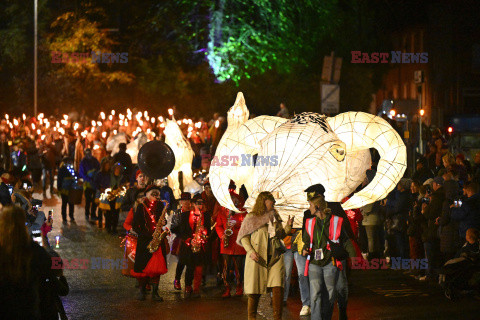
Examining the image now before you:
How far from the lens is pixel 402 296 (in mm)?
14719

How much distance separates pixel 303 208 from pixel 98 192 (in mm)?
9803

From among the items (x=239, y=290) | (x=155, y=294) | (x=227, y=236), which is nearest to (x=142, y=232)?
(x=155, y=294)

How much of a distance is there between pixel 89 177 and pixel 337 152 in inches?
415

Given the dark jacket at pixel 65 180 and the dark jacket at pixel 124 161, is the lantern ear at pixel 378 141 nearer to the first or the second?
the dark jacket at pixel 124 161

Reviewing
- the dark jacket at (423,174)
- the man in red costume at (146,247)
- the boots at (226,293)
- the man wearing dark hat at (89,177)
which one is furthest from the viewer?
the man wearing dark hat at (89,177)

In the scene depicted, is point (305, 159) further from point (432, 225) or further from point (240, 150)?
point (432, 225)

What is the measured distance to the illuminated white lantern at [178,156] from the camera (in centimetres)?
2269

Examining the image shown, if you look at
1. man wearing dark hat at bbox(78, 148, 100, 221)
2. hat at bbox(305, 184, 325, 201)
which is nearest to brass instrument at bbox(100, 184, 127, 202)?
man wearing dark hat at bbox(78, 148, 100, 221)

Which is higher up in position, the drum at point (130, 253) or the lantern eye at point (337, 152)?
the lantern eye at point (337, 152)

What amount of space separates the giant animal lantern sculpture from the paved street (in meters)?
1.35

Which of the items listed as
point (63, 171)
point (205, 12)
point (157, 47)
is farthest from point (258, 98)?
point (63, 171)

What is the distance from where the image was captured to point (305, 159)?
15016 mm

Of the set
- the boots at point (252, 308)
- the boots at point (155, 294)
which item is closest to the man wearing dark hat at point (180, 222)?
the boots at point (155, 294)

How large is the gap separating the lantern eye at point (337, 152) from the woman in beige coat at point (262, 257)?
276cm
